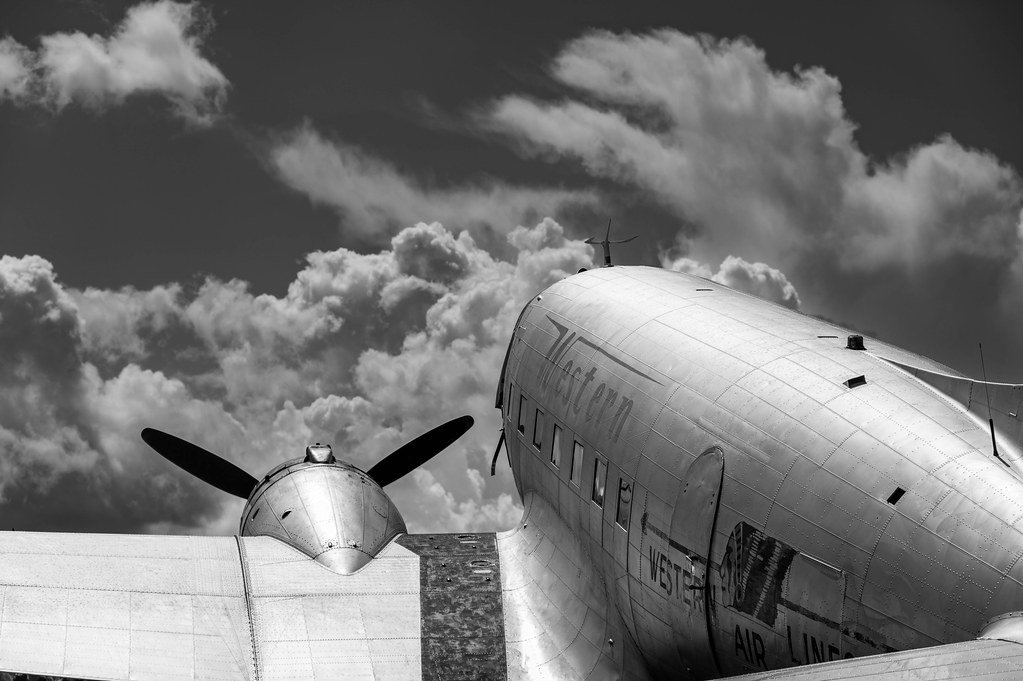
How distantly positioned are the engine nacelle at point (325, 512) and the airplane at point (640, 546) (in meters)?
0.05

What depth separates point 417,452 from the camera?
2288 cm

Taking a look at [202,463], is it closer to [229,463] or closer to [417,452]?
[229,463]

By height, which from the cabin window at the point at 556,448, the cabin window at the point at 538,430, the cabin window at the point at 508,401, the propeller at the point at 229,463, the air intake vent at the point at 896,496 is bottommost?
the air intake vent at the point at 896,496

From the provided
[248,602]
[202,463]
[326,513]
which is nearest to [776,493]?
[248,602]

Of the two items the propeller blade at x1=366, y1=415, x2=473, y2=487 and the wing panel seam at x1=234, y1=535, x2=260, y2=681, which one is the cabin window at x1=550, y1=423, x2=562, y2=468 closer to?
the wing panel seam at x1=234, y1=535, x2=260, y2=681

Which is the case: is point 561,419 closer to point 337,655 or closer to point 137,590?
point 337,655

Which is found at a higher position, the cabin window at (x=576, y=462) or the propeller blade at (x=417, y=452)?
the propeller blade at (x=417, y=452)

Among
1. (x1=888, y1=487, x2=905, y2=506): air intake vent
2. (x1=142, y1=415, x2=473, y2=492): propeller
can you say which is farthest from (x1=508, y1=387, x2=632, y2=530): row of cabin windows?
(x1=142, y1=415, x2=473, y2=492): propeller

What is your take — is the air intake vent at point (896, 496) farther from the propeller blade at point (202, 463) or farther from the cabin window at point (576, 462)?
the propeller blade at point (202, 463)

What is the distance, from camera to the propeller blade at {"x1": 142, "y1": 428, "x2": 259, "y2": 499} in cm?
2202

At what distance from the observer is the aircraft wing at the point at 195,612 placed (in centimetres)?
1265

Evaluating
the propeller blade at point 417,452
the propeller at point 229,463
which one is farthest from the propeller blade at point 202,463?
the propeller blade at point 417,452

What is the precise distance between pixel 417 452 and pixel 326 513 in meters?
6.17

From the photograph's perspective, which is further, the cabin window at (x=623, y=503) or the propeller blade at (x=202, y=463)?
the propeller blade at (x=202, y=463)
